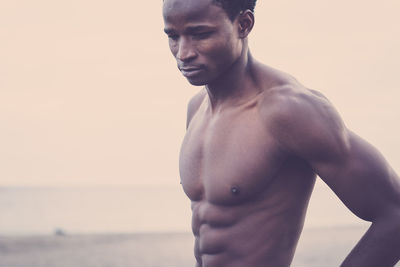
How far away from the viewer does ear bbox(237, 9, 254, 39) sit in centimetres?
220

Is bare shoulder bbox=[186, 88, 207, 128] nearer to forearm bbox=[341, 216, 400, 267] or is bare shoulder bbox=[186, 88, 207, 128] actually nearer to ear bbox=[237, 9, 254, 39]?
ear bbox=[237, 9, 254, 39]

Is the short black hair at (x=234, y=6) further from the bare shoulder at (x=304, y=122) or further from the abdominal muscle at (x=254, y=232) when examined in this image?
the abdominal muscle at (x=254, y=232)

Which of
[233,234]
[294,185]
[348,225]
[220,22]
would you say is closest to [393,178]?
[294,185]

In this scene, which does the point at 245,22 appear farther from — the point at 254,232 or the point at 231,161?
the point at 254,232

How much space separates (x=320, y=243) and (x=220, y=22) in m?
9.91

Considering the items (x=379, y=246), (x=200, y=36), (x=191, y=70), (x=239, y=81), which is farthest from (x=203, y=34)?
(x=379, y=246)

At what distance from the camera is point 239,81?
229cm

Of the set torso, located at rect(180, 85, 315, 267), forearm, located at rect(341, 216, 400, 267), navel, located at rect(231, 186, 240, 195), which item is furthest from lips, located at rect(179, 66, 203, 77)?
forearm, located at rect(341, 216, 400, 267)

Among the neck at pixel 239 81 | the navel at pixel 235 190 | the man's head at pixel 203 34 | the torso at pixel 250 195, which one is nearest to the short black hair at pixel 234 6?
the man's head at pixel 203 34

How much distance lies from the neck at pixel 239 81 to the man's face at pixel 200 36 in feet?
0.32

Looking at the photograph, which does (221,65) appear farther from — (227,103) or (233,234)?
(233,234)

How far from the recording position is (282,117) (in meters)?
2.06

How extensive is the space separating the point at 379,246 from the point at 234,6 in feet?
3.02

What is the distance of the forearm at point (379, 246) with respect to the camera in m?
2.04
